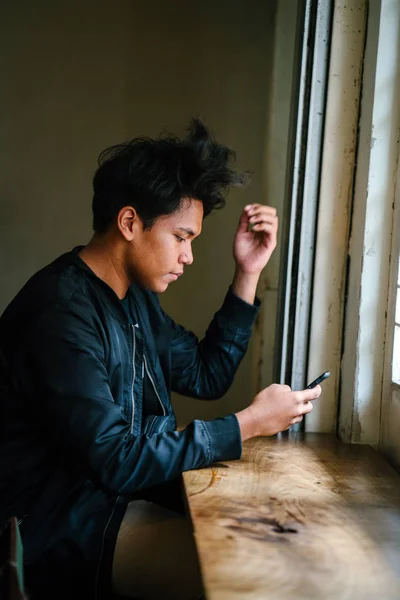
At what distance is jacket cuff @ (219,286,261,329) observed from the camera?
190 centimetres

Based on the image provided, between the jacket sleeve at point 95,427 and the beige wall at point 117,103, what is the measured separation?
1.42m

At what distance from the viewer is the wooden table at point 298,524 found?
930mm

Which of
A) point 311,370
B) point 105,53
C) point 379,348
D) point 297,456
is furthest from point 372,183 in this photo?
point 105,53

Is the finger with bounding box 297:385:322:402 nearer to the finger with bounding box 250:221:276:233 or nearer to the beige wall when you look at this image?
the finger with bounding box 250:221:276:233

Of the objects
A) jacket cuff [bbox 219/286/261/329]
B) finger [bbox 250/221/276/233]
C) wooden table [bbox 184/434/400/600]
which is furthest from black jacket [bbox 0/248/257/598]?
finger [bbox 250/221/276/233]

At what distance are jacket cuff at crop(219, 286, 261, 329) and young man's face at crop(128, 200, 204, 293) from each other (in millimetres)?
254

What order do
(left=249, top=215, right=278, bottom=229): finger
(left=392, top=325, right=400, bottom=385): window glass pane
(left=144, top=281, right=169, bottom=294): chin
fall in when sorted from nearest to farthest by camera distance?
(left=392, top=325, right=400, bottom=385): window glass pane
(left=144, top=281, right=169, bottom=294): chin
(left=249, top=215, right=278, bottom=229): finger

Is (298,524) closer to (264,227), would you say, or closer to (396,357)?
(396,357)

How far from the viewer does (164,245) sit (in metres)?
1.65

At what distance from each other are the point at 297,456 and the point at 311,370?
1.11ft

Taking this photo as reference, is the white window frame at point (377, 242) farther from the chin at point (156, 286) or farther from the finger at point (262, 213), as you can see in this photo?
the chin at point (156, 286)

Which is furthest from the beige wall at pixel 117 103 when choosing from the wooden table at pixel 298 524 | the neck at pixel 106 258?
the wooden table at pixel 298 524

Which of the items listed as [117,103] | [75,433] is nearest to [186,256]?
[75,433]

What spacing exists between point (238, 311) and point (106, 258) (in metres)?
0.43
